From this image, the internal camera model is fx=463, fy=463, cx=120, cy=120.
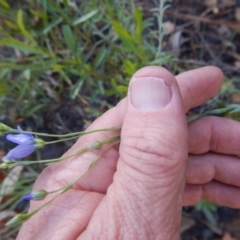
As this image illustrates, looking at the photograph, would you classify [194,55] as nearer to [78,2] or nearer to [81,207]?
[78,2]

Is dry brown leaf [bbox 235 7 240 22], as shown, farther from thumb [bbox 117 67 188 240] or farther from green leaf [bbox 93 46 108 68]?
thumb [bbox 117 67 188 240]

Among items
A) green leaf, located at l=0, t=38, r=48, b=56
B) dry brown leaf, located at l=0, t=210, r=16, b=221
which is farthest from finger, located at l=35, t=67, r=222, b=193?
dry brown leaf, located at l=0, t=210, r=16, b=221

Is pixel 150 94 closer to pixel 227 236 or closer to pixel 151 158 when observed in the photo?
pixel 151 158

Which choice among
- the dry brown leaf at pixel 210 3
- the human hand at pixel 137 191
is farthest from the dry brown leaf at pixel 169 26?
the human hand at pixel 137 191

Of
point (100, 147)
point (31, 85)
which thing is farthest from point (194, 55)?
point (100, 147)

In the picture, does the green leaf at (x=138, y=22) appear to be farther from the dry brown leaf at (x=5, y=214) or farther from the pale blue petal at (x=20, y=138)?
the dry brown leaf at (x=5, y=214)

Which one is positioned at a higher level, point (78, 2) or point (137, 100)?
point (78, 2)

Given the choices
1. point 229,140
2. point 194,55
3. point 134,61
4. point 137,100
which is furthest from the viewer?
point 194,55

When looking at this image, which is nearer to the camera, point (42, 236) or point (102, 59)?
point (42, 236)
